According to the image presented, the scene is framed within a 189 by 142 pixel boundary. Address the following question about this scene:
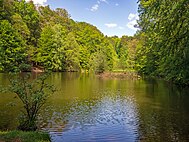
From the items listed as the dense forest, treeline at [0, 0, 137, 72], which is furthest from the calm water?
treeline at [0, 0, 137, 72]

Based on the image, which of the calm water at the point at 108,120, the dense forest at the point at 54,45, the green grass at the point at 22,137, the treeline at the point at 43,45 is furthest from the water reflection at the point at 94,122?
the treeline at the point at 43,45

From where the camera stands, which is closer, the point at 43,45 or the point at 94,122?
the point at 94,122

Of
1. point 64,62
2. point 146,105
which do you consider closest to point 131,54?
point 64,62

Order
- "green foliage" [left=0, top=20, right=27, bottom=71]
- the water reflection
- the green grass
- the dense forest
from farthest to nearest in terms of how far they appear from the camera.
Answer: the dense forest → "green foliage" [left=0, top=20, right=27, bottom=71] → the water reflection → the green grass

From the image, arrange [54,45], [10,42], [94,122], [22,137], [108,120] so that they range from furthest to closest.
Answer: [54,45]
[10,42]
[108,120]
[94,122]
[22,137]

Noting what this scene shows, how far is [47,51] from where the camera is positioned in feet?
252

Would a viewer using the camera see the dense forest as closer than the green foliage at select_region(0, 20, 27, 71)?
No

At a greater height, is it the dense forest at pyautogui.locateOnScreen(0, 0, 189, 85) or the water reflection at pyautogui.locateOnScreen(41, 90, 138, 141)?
the dense forest at pyautogui.locateOnScreen(0, 0, 189, 85)

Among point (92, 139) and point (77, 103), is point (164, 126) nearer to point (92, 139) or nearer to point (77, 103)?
point (92, 139)

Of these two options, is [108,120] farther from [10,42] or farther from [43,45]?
[43,45]

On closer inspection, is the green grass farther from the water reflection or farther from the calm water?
the water reflection

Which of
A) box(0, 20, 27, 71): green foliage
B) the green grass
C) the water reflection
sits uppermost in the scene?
box(0, 20, 27, 71): green foliage

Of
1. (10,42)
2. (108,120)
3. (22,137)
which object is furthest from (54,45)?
(22,137)

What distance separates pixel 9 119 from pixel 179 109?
1279cm
